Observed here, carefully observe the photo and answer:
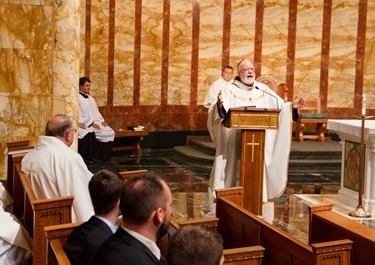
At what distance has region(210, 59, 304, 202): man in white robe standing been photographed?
770 cm

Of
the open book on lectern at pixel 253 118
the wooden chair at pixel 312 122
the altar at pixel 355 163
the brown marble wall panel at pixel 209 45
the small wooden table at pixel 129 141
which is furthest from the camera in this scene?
the brown marble wall panel at pixel 209 45

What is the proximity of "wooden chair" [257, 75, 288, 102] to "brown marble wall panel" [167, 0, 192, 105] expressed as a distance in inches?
61.5

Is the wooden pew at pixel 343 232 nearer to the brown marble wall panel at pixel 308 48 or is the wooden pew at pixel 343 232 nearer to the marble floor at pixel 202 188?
the marble floor at pixel 202 188

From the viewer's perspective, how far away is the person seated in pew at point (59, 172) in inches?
201

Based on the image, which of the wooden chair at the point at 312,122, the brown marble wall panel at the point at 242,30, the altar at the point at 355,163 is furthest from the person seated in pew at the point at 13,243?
the brown marble wall panel at the point at 242,30

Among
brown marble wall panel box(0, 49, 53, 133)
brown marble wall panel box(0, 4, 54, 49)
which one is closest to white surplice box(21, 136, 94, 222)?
brown marble wall panel box(0, 49, 53, 133)

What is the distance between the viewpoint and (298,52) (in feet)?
47.1

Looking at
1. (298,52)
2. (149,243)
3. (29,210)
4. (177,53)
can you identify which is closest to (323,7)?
(298,52)

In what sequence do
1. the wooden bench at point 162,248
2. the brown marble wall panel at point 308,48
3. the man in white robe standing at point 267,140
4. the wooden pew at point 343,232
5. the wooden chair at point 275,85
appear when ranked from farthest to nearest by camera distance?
the brown marble wall panel at point 308,48 → the wooden chair at point 275,85 → the man in white robe standing at point 267,140 → the wooden pew at point 343,232 → the wooden bench at point 162,248

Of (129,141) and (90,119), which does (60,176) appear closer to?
(90,119)

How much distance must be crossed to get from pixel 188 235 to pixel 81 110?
31.0 feet

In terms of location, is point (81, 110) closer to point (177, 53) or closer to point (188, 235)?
point (177, 53)

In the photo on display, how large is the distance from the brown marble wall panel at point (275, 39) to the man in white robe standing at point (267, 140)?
629 cm

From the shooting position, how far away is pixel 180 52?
45.3ft
